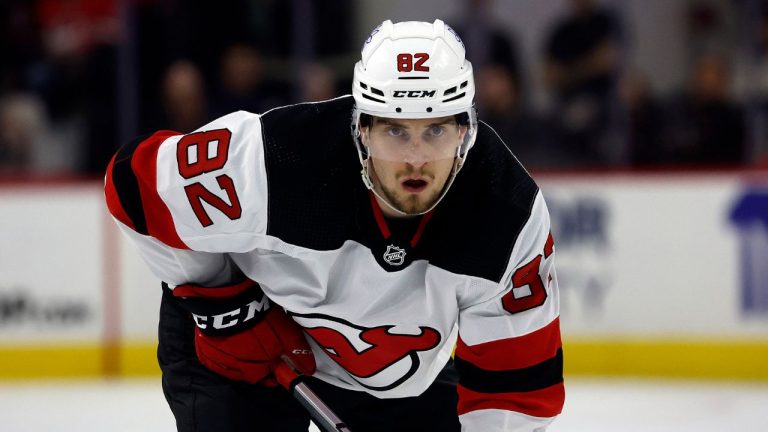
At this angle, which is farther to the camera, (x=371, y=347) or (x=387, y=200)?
(x=371, y=347)

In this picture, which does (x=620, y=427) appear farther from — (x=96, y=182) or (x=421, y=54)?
(x=96, y=182)

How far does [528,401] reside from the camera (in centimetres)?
233

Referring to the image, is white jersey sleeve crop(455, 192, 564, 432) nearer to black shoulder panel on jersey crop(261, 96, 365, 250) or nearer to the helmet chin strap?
the helmet chin strap

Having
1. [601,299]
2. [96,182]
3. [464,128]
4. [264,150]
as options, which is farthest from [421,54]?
[96,182]

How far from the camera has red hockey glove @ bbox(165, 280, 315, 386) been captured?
7.97 ft

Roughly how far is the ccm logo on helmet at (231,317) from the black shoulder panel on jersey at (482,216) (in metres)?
0.44

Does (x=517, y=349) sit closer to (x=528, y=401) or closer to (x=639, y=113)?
(x=528, y=401)

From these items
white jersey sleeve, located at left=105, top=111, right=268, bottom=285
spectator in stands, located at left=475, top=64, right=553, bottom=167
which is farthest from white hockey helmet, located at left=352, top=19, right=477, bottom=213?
Answer: spectator in stands, located at left=475, top=64, right=553, bottom=167

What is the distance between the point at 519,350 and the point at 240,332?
59cm

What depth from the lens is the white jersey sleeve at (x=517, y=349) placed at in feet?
7.40

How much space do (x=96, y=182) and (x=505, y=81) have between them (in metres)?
1.91

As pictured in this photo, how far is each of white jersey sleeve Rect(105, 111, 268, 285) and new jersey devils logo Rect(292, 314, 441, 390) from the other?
0.25m

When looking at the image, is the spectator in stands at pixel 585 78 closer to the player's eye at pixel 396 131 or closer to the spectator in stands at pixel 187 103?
the spectator in stands at pixel 187 103

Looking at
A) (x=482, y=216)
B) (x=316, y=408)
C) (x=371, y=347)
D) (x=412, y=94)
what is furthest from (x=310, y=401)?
(x=412, y=94)
